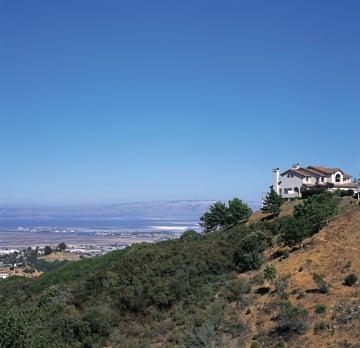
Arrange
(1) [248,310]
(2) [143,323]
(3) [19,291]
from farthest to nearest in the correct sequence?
(3) [19,291]
(2) [143,323]
(1) [248,310]

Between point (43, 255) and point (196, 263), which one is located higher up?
point (196, 263)

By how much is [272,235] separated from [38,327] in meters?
18.5

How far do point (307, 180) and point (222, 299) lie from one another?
34741mm

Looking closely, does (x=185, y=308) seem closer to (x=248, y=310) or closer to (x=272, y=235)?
(x=248, y=310)

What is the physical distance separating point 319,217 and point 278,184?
25.8 meters

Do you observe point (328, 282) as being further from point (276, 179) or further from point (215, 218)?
point (276, 179)

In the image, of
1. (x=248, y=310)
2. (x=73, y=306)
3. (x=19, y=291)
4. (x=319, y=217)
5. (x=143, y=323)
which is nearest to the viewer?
(x=248, y=310)

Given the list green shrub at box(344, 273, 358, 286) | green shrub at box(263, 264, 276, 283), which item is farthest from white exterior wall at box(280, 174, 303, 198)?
green shrub at box(344, 273, 358, 286)

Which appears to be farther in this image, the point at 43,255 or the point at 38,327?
the point at 43,255

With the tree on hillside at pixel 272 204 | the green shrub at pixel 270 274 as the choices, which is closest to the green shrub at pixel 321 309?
the green shrub at pixel 270 274

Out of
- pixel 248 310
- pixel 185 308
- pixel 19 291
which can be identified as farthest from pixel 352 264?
pixel 19 291

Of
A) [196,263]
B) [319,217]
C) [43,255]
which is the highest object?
[319,217]

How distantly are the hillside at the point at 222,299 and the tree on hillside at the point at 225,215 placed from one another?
14580 millimetres

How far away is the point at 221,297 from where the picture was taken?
1003 inches
